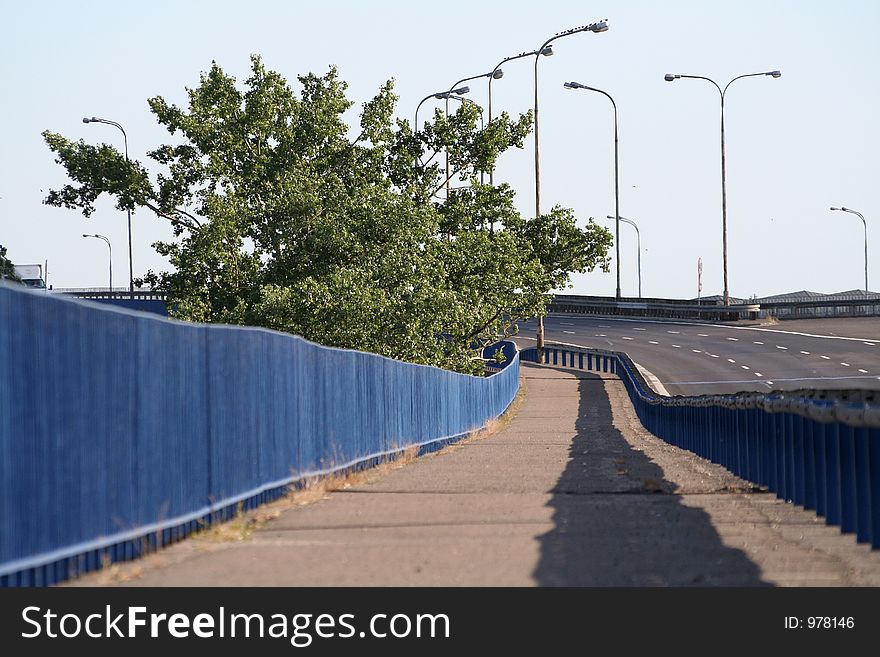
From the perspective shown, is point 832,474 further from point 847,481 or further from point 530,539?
point 530,539

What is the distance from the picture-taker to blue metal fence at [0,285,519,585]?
770 centimetres

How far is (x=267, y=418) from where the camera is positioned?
12.9 metres

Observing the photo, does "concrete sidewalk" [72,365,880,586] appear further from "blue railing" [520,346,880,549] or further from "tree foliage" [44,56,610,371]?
"tree foliage" [44,56,610,371]

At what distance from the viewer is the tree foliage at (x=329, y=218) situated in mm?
40344

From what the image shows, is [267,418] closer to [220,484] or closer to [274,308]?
[220,484]

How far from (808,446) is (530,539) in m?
3.36

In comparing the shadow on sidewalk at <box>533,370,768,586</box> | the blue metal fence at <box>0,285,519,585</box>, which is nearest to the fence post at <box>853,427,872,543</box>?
the shadow on sidewalk at <box>533,370,768,586</box>

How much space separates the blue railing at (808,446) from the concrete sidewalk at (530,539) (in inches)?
8.3

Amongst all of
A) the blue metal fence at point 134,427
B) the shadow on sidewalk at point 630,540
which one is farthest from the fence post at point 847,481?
the blue metal fence at point 134,427

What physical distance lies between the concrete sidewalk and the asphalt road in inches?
1151

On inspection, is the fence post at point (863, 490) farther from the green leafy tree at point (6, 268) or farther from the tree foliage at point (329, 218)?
the green leafy tree at point (6, 268)

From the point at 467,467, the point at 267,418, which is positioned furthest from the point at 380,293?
the point at 267,418
